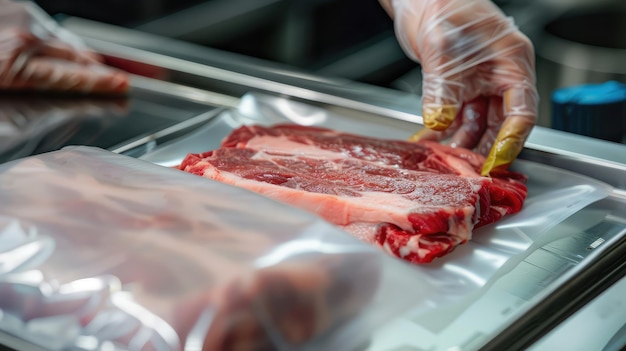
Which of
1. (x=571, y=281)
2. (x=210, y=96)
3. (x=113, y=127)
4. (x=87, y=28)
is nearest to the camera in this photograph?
(x=571, y=281)

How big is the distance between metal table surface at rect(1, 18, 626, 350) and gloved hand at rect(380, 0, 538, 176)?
0.10m

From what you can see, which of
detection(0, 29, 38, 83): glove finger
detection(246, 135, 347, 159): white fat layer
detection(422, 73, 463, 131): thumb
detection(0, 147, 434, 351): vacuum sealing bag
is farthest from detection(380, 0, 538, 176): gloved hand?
detection(0, 29, 38, 83): glove finger

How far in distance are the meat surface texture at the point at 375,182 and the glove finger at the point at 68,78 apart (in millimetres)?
498

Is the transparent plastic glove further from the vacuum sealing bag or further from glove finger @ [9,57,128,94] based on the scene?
Answer: the vacuum sealing bag

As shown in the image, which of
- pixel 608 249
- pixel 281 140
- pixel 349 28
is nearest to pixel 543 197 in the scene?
pixel 608 249

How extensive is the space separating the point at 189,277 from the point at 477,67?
773 mm

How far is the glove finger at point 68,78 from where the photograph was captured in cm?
183

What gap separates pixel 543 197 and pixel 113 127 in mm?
883

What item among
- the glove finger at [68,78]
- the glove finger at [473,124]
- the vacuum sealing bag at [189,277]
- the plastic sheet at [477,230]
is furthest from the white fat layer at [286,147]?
the glove finger at [68,78]

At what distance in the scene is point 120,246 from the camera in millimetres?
932

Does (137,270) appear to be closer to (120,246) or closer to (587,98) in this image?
(120,246)

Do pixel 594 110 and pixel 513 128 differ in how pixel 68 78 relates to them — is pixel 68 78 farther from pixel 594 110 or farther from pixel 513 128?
pixel 594 110

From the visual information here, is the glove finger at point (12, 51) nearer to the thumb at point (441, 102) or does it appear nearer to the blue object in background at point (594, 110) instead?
the thumb at point (441, 102)

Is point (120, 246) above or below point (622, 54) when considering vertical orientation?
above
